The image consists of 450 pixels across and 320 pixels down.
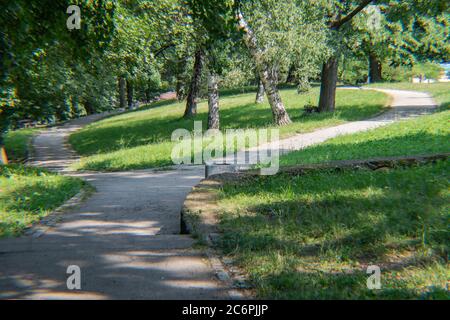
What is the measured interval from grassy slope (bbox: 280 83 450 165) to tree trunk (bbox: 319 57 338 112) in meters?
6.15

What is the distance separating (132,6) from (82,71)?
399cm

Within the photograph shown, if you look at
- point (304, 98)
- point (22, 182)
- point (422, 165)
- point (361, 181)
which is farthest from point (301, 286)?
point (304, 98)

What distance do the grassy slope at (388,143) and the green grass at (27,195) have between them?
226 inches

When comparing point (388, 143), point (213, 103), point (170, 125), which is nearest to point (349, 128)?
point (388, 143)

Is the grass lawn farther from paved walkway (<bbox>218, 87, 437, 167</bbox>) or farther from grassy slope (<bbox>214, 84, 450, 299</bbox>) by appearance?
grassy slope (<bbox>214, 84, 450, 299</bbox>)

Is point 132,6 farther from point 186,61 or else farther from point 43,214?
point 186,61

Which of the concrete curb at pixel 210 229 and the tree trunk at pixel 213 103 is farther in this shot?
the tree trunk at pixel 213 103

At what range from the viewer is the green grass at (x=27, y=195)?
29.9 ft

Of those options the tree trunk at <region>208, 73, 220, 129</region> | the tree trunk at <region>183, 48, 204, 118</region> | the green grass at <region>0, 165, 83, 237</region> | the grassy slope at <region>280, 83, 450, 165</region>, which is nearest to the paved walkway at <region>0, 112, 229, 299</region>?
the green grass at <region>0, 165, 83, 237</region>

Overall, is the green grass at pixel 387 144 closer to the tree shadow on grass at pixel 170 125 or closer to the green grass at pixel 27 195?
the tree shadow on grass at pixel 170 125

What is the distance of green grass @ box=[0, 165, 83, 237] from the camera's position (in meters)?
9.11

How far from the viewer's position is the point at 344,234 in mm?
5719
